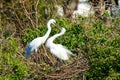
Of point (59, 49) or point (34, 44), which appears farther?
point (34, 44)

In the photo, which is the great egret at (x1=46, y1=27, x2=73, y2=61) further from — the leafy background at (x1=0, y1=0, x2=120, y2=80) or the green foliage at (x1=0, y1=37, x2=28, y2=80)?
the green foliage at (x1=0, y1=37, x2=28, y2=80)

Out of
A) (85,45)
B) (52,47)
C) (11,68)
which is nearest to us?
(11,68)

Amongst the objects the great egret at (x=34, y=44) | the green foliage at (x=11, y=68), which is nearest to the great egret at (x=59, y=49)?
the great egret at (x=34, y=44)

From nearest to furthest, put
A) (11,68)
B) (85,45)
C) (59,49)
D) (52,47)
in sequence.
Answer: (11,68) < (85,45) < (59,49) < (52,47)

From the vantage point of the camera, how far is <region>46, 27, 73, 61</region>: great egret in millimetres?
9578

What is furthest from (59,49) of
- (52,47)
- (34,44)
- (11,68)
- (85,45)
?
(11,68)

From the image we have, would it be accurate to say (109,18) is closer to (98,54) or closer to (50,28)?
(50,28)

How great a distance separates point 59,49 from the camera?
9.67m

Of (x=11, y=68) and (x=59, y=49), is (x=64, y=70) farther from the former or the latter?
(x=59, y=49)

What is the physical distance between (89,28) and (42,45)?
152 centimetres

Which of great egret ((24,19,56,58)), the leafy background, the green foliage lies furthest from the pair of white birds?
the green foliage

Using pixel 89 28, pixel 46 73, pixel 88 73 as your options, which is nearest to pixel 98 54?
pixel 88 73

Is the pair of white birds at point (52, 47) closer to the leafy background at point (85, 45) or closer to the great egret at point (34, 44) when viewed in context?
the great egret at point (34, 44)

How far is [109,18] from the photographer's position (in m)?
9.96
